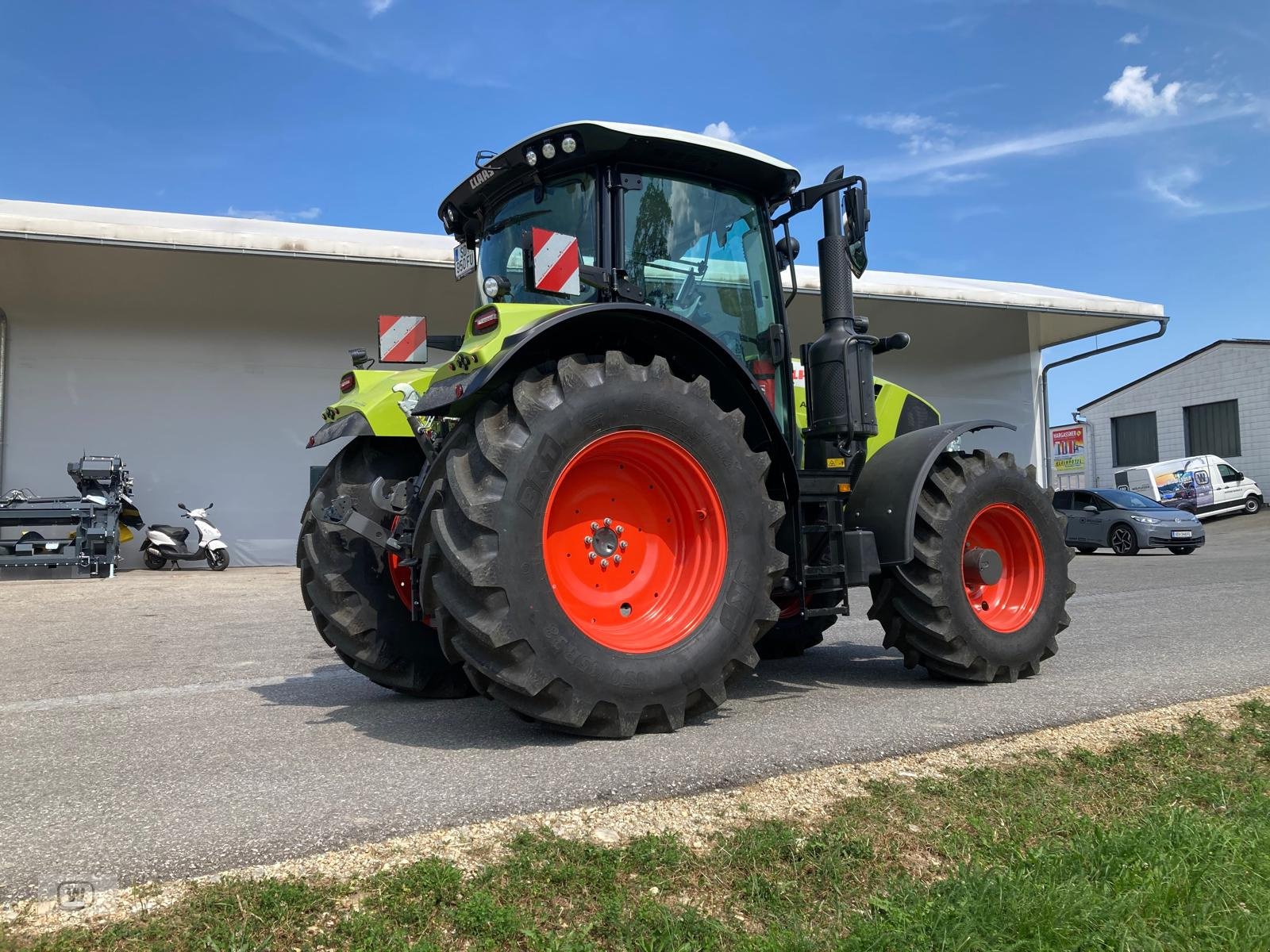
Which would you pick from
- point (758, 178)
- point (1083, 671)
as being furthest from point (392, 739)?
point (1083, 671)

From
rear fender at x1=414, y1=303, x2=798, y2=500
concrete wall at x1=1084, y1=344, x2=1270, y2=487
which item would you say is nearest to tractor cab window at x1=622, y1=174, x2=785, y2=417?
rear fender at x1=414, y1=303, x2=798, y2=500

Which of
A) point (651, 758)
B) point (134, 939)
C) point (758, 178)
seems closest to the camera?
point (134, 939)

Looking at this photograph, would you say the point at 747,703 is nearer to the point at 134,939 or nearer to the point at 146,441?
the point at 134,939

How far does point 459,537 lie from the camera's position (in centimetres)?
342

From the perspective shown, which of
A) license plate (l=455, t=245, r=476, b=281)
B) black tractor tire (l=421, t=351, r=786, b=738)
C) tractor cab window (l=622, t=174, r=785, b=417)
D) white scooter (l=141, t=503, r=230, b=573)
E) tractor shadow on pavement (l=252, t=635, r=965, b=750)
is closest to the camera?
black tractor tire (l=421, t=351, r=786, b=738)

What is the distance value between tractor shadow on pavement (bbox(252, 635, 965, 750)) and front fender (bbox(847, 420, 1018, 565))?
785 mm

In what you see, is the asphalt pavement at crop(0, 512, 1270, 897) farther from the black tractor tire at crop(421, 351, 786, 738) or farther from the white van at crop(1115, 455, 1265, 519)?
the white van at crop(1115, 455, 1265, 519)

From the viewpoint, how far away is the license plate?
496 centimetres

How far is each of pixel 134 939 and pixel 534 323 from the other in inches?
92.7

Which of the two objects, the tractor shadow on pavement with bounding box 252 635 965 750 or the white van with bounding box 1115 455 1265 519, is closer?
the tractor shadow on pavement with bounding box 252 635 965 750

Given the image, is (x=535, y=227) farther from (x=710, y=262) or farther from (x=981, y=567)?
(x=981, y=567)

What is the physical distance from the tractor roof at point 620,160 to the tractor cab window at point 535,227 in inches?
3.0

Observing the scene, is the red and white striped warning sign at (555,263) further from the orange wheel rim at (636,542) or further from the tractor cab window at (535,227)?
the orange wheel rim at (636,542)

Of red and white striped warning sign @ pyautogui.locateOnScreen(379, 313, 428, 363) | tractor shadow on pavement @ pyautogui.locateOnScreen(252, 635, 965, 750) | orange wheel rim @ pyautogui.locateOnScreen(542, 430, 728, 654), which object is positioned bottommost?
tractor shadow on pavement @ pyautogui.locateOnScreen(252, 635, 965, 750)
